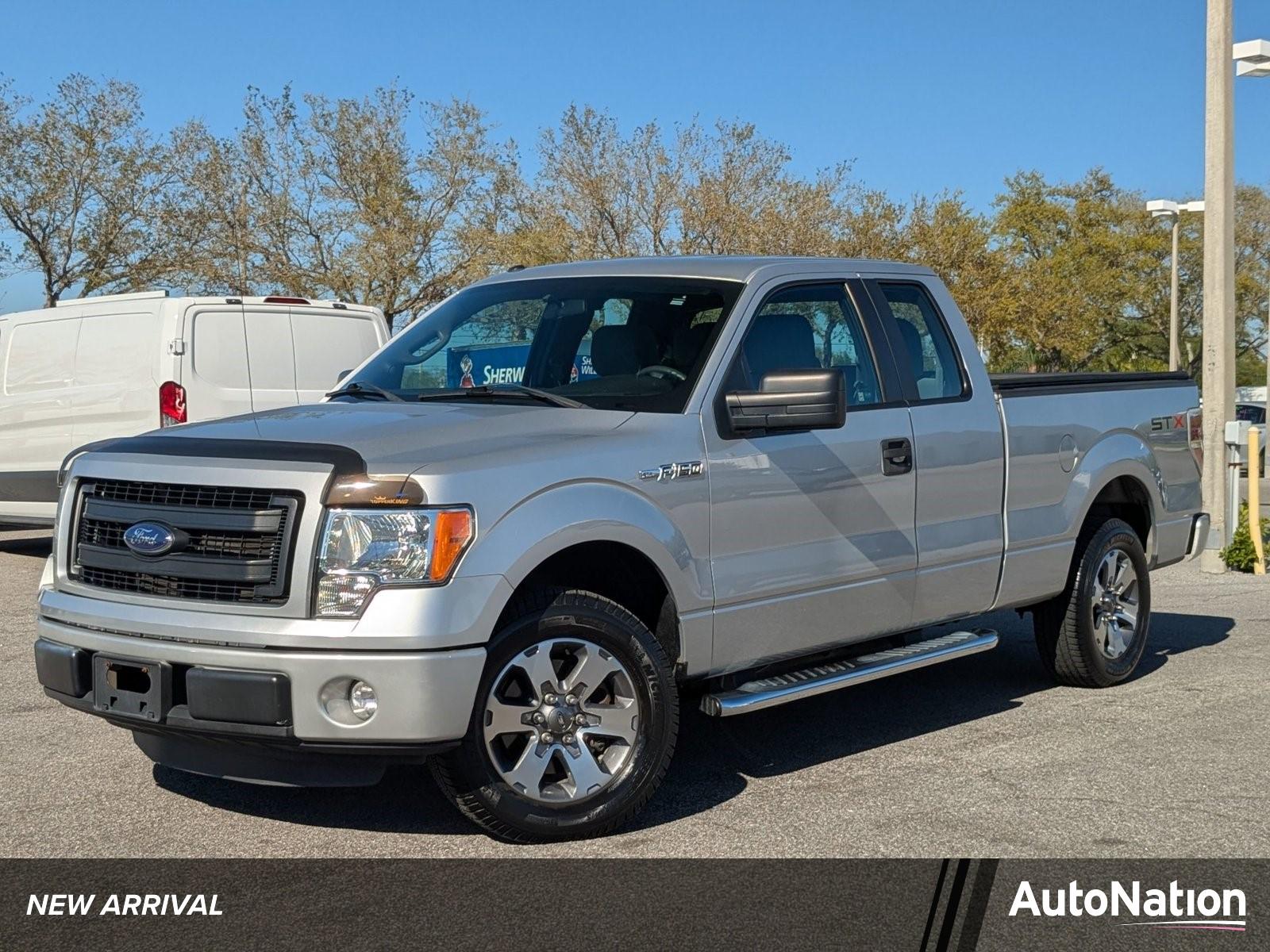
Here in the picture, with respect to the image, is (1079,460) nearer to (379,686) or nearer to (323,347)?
(379,686)

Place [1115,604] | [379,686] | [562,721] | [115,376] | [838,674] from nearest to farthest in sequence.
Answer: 1. [379,686]
2. [562,721]
3. [838,674]
4. [1115,604]
5. [115,376]

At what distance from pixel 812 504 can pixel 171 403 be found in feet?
23.2

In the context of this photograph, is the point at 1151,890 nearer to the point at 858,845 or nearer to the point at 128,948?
the point at 858,845

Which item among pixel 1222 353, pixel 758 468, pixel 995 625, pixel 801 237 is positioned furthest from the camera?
pixel 801 237

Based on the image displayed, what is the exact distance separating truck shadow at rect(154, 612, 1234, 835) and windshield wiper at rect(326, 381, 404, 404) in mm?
1418

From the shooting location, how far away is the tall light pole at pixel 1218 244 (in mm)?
13219

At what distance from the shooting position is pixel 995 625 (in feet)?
31.3

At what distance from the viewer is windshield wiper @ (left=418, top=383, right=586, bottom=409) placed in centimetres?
550

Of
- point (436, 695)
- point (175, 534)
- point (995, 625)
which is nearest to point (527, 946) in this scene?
point (436, 695)

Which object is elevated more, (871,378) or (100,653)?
(871,378)

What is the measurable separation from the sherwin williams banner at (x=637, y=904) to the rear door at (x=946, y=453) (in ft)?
6.03

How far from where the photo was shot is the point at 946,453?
635cm

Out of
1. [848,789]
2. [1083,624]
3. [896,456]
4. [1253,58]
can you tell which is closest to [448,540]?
[848,789]

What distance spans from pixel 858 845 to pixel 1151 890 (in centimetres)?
88
